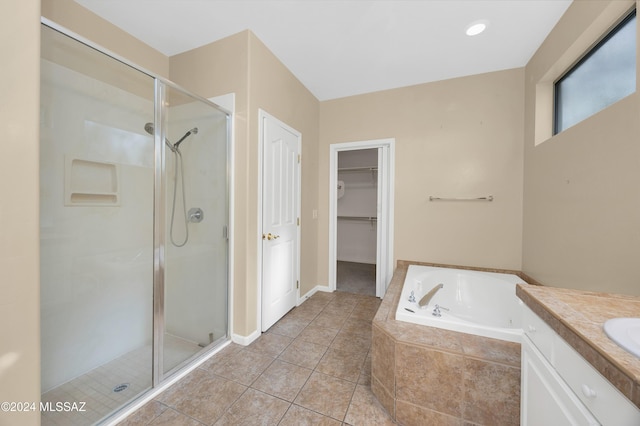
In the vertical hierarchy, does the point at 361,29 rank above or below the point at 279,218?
above

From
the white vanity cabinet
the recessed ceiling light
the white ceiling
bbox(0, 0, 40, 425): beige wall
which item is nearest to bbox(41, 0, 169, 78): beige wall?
the white ceiling

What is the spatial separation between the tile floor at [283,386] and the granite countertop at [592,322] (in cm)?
104

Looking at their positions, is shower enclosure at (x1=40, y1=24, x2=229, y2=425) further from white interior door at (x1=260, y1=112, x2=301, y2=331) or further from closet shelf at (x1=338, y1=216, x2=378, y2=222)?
closet shelf at (x1=338, y1=216, x2=378, y2=222)

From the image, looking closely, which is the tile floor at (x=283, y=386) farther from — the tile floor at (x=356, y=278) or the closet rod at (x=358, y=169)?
the closet rod at (x=358, y=169)

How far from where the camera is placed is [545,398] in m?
0.77

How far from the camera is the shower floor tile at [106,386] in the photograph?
125 centimetres

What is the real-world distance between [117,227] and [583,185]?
3.17 m

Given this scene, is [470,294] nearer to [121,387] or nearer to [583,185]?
[583,185]

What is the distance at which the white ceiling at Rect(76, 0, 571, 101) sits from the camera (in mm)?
1662

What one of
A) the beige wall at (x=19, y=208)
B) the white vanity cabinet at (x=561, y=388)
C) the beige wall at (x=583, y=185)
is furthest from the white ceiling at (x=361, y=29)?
the white vanity cabinet at (x=561, y=388)

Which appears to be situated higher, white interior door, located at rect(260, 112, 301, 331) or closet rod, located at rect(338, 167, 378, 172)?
closet rod, located at rect(338, 167, 378, 172)

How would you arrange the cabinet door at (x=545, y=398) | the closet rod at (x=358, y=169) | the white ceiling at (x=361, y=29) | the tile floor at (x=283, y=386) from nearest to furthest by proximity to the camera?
the cabinet door at (x=545, y=398)
the tile floor at (x=283, y=386)
the white ceiling at (x=361, y=29)
the closet rod at (x=358, y=169)

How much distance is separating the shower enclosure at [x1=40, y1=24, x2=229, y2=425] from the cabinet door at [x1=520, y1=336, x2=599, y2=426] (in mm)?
1963

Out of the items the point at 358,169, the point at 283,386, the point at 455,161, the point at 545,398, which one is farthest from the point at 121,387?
the point at 358,169
